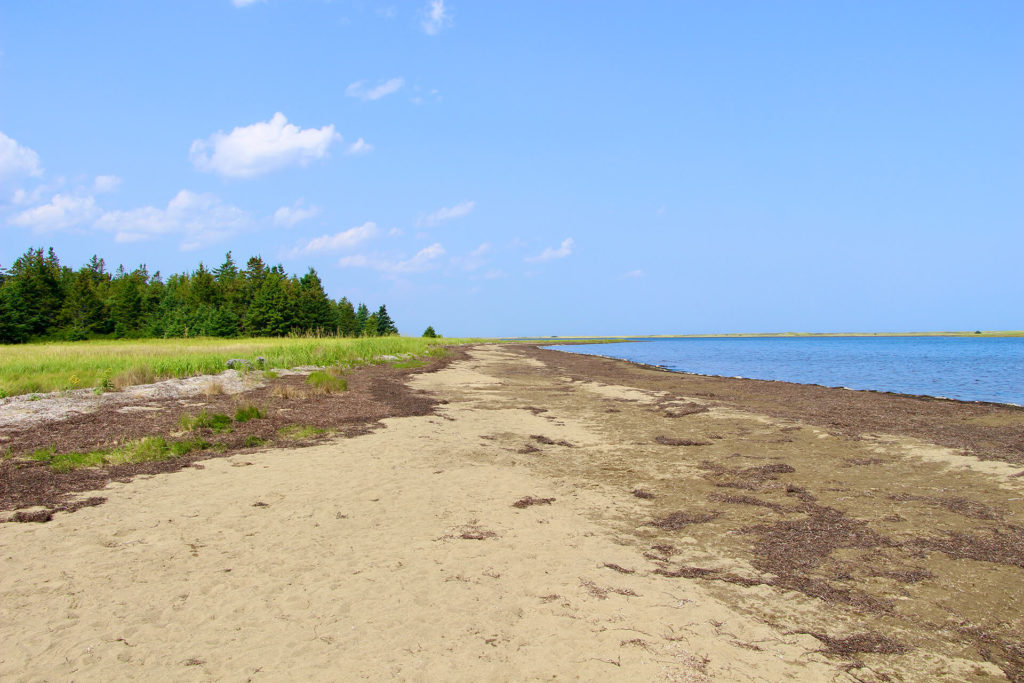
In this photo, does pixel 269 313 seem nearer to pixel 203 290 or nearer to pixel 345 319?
pixel 203 290

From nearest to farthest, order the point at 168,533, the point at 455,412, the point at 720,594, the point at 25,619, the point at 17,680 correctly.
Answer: the point at 17,680, the point at 25,619, the point at 720,594, the point at 168,533, the point at 455,412

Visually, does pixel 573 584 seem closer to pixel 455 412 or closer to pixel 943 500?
pixel 943 500

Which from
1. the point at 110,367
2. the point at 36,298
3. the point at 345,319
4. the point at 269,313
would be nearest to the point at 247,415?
the point at 110,367

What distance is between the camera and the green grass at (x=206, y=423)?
1271cm

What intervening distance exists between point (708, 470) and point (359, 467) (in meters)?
6.39

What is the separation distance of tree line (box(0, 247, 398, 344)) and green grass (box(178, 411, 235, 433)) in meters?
41.6

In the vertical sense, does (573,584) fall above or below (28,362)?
below

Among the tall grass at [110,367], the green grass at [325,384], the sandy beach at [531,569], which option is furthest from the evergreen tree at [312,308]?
the sandy beach at [531,569]

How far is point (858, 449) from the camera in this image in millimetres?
11773

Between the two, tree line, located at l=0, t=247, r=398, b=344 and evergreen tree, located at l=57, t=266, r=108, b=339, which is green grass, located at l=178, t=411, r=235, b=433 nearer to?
tree line, located at l=0, t=247, r=398, b=344

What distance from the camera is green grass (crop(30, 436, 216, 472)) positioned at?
31.0ft

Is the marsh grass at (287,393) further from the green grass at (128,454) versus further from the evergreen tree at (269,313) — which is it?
the evergreen tree at (269,313)

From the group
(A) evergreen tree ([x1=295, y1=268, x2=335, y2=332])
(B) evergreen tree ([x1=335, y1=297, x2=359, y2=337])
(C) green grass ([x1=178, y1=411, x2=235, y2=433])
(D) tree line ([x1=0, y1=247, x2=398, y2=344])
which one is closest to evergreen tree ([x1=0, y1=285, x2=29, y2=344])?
(D) tree line ([x1=0, y1=247, x2=398, y2=344])

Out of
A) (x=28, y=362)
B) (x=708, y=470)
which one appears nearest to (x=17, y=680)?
(x=708, y=470)
